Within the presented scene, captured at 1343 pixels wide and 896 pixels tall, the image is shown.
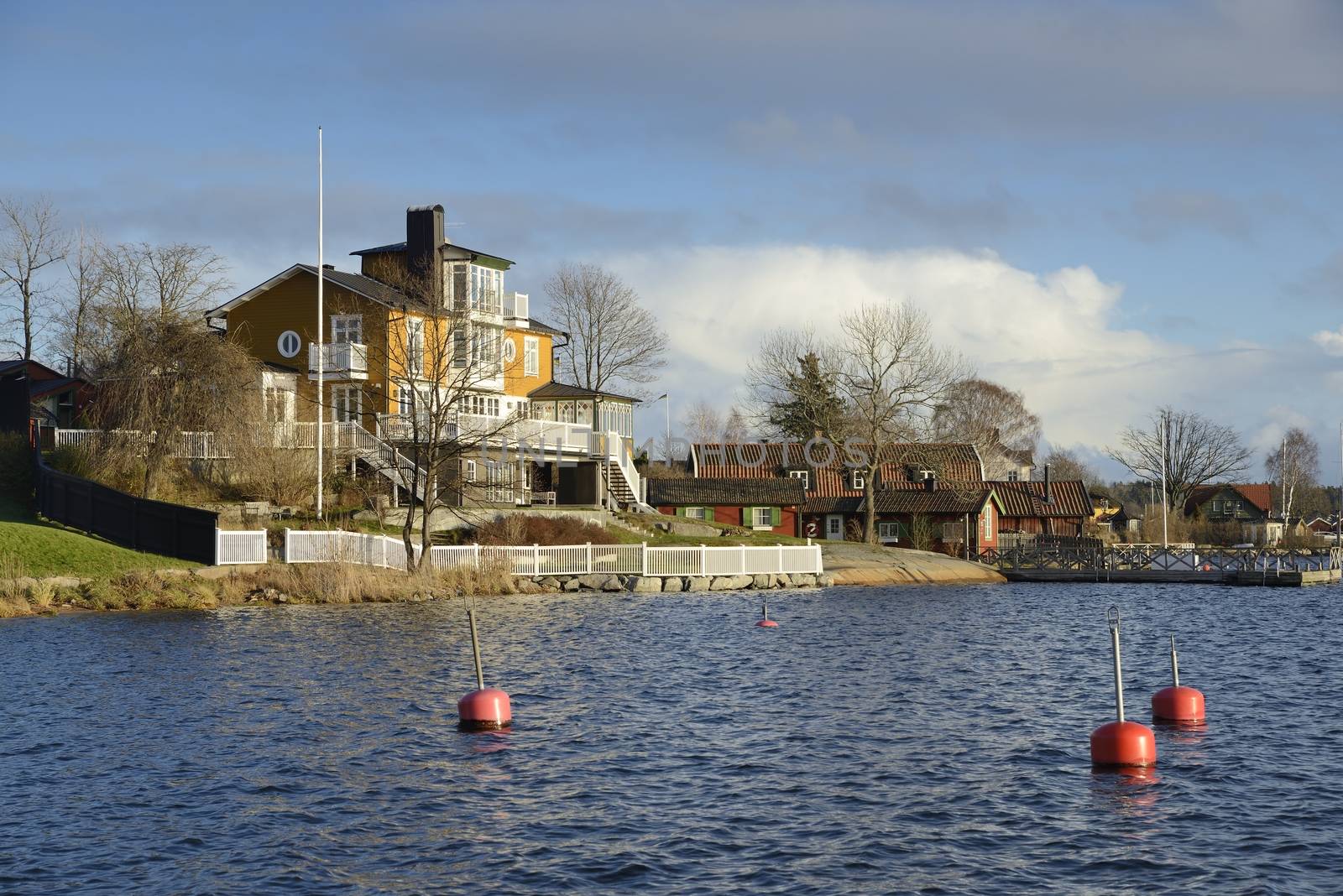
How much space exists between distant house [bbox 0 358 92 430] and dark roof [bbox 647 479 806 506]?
31.1 metres

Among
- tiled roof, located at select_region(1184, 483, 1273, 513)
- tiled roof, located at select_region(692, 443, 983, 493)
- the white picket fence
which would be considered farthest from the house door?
tiled roof, located at select_region(1184, 483, 1273, 513)

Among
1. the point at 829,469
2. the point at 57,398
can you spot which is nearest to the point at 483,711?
the point at 57,398

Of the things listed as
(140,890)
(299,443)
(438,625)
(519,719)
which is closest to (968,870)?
(140,890)

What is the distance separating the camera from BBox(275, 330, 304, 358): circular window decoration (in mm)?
57312

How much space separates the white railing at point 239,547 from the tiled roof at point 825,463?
43487 millimetres

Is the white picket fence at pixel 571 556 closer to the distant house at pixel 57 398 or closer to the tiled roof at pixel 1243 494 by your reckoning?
the distant house at pixel 57 398

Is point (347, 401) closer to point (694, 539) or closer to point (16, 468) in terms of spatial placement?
point (16, 468)

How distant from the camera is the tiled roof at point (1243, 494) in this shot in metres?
132

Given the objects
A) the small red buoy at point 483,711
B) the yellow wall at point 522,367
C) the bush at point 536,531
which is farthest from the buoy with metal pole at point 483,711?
the yellow wall at point 522,367

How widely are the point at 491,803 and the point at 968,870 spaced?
19.0 ft

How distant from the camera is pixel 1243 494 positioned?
435ft

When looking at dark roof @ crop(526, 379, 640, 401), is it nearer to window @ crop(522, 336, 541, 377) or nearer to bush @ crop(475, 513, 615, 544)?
window @ crop(522, 336, 541, 377)

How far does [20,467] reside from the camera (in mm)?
47625

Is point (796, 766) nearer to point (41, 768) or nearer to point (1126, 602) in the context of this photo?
point (41, 768)
